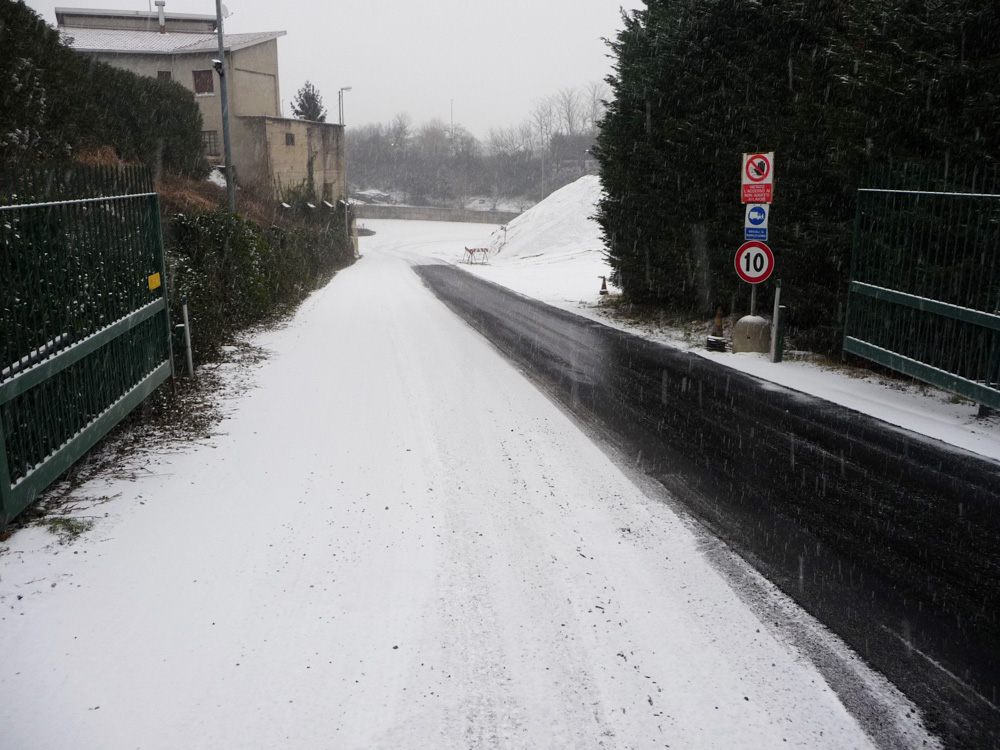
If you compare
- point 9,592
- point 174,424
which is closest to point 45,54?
point 174,424

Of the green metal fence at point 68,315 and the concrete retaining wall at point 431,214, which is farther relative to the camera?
the concrete retaining wall at point 431,214

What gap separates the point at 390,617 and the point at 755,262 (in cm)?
929

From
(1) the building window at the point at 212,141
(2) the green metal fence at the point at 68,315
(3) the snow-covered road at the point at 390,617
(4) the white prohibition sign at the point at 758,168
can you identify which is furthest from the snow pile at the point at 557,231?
(3) the snow-covered road at the point at 390,617

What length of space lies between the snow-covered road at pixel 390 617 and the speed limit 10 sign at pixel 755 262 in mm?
5911

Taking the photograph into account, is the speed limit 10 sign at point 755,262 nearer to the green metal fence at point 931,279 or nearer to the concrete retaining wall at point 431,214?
the green metal fence at point 931,279

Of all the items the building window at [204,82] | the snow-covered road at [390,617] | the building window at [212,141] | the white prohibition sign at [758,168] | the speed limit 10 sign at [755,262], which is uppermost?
the building window at [204,82]

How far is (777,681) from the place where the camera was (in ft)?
11.7

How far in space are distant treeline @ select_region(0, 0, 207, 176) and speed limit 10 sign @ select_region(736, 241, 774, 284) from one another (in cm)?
958

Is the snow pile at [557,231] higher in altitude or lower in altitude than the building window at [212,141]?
lower

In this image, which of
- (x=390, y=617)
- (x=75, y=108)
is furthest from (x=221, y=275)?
(x=390, y=617)

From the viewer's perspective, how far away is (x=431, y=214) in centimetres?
8975

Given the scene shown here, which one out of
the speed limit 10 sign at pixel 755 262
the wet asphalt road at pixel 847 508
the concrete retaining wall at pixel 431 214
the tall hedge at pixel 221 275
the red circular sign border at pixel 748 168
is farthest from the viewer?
the concrete retaining wall at pixel 431 214

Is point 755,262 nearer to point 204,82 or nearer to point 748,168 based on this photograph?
point 748,168

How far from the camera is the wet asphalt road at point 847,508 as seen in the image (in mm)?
3756
